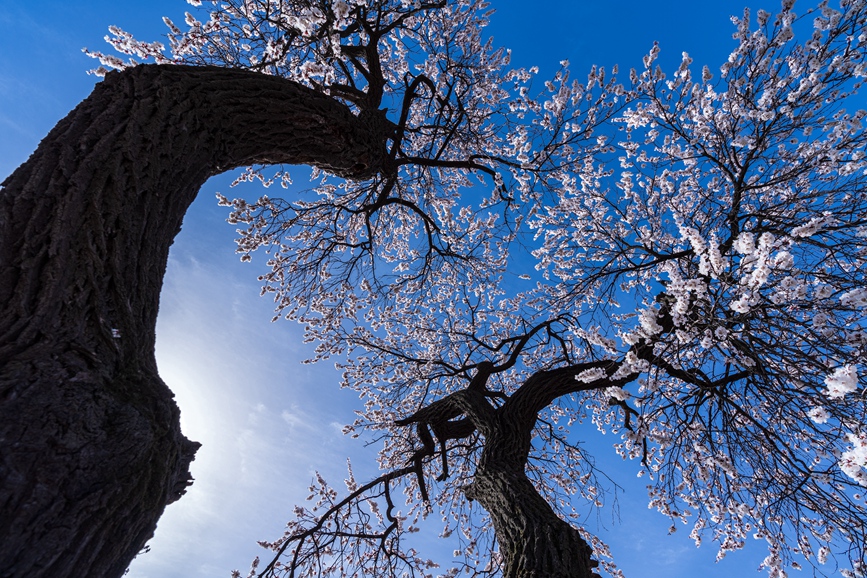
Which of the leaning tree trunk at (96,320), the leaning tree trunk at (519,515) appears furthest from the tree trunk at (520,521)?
the leaning tree trunk at (96,320)

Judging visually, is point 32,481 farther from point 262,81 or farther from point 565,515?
point 565,515

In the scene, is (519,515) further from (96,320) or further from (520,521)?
(96,320)

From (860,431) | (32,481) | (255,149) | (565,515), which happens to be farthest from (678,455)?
(32,481)

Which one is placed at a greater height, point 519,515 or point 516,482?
point 516,482

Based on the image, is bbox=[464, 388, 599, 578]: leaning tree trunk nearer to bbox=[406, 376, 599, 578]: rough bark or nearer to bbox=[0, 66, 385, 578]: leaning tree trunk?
bbox=[406, 376, 599, 578]: rough bark

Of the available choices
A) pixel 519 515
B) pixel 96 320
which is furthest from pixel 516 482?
pixel 96 320

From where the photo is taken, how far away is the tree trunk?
2.62m

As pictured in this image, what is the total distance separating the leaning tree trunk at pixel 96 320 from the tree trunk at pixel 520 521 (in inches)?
80.4

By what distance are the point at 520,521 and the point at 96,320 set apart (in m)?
2.68

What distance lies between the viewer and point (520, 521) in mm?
2963

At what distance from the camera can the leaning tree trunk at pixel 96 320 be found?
3.81ft

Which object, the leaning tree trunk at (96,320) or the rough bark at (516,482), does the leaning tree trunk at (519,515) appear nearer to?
the rough bark at (516,482)

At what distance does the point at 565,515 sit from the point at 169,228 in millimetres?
7661

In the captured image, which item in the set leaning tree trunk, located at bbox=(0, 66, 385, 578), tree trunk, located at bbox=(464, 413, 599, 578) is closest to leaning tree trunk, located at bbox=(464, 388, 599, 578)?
tree trunk, located at bbox=(464, 413, 599, 578)
